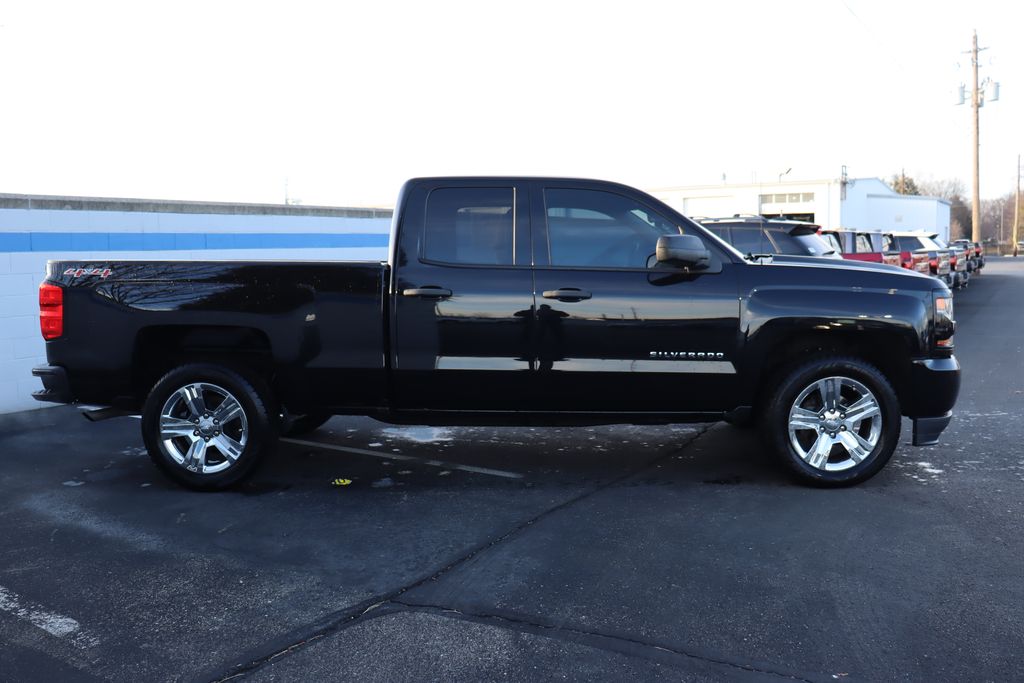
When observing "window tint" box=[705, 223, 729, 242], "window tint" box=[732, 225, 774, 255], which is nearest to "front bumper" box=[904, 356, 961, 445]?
"window tint" box=[732, 225, 774, 255]

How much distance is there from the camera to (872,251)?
21359 millimetres

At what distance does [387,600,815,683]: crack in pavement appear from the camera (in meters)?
3.48

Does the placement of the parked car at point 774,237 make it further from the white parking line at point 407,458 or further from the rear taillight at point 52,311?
the rear taillight at point 52,311

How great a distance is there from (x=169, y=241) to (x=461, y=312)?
6.50 metres

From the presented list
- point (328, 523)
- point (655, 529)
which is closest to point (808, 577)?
point (655, 529)

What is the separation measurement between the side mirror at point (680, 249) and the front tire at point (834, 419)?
102 cm

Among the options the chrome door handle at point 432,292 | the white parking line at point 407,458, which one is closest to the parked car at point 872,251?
the white parking line at point 407,458

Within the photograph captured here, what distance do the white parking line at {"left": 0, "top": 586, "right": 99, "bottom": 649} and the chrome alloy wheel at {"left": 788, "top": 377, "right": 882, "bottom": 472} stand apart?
418 cm

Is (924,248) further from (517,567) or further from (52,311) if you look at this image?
(52,311)

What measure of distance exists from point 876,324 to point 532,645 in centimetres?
340

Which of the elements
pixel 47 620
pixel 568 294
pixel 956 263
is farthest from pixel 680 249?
pixel 956 263

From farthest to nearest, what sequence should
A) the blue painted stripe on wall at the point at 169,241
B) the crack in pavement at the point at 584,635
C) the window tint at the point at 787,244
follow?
1. the window tint at the point at 787,244
2. the blue painted stripe on wall at the point at 169,241
3. the crack in pavement at the point at 584,635

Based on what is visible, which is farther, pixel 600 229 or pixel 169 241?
pixel 169 241

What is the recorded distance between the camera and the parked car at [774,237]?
44.9ft
